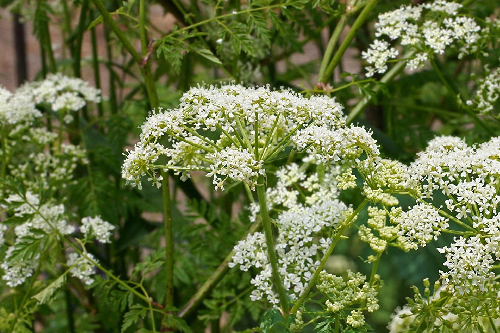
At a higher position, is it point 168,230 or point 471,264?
point 168,230

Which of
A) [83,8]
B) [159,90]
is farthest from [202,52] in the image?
[159,90]

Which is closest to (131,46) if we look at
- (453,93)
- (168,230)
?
(168,230)


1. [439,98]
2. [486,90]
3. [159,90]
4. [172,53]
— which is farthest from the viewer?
[439,98]

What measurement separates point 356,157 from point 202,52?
578 millimetres

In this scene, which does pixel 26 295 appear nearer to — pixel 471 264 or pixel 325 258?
pixel 325 258

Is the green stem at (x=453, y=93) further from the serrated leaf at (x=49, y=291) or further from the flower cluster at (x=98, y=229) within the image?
the serrated leaf at (x=49, y=291)

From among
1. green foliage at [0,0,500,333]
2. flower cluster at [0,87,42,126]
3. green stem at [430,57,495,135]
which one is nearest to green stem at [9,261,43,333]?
green foliage at [0,0,500,333]

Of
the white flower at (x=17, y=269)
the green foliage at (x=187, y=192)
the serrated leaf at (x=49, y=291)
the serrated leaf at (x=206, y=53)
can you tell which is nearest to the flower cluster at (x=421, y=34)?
the green foliage at (x=187, y=192)

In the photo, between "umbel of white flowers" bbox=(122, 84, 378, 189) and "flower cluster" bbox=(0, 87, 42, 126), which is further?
"flower cluster" bbox=(0, 87, 42, 126)

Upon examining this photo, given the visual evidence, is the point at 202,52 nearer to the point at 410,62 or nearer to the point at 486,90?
the point at 410,62

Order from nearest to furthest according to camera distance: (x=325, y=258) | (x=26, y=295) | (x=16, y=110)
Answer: (x=325, y=258), (x=26, y=295), (x=16, y=110)

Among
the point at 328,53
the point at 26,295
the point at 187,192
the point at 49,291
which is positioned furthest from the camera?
the point at 187,192

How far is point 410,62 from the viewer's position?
5.42 feet

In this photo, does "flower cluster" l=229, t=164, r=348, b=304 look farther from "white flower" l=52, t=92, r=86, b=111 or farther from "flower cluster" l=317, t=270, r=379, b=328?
"white flower" l=52, t=92, r=86, b=111
